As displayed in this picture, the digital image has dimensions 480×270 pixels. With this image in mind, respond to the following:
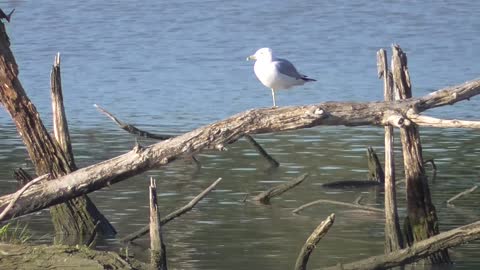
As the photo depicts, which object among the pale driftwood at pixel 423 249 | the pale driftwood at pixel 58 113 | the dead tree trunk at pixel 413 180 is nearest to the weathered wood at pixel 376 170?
the dead tree trunk at pixel 413 180

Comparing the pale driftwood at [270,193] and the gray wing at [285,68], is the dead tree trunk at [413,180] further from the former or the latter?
the gray wing at [285,68]

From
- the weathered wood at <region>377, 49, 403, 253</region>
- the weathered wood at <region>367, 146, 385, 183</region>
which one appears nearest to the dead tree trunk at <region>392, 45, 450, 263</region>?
the weathered wood at <region>377, 49, 403, 253</region>

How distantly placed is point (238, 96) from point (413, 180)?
1022 centimetres

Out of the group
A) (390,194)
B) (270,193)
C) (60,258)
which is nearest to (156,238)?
(60,258)

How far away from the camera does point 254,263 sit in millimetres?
10828

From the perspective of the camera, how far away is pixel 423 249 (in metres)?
9.11

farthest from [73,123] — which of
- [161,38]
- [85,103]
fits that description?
[161,38]

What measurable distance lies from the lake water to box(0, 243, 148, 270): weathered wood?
216cm

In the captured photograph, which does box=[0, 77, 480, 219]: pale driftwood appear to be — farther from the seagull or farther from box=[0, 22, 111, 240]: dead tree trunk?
the seagull

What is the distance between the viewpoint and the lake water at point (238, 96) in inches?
475

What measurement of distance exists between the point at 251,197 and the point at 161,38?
13.4 metres

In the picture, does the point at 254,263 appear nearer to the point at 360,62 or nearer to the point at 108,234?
the point at 108,234

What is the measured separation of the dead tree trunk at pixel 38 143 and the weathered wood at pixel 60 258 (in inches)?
53.9

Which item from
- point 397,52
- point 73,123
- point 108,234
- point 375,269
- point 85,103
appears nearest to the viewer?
Answer: point 375,269
